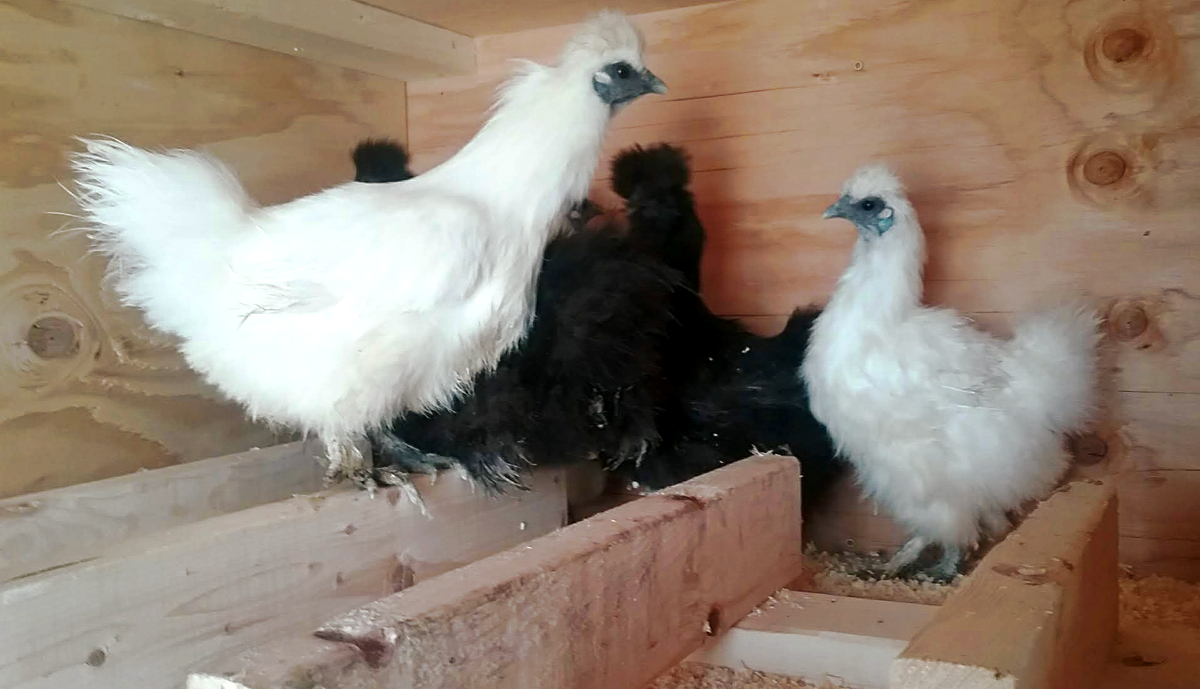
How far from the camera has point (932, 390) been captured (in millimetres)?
1236

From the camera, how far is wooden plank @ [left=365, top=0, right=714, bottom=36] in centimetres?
145

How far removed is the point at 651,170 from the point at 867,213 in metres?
0.31

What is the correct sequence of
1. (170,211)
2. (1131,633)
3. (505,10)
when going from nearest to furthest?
1. (1131,633)
2. (170,211)
3. (505,10)

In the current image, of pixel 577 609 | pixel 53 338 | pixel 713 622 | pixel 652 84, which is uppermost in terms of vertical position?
pixel 652 84

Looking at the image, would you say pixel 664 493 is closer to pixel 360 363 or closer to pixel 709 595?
pixel 709 595

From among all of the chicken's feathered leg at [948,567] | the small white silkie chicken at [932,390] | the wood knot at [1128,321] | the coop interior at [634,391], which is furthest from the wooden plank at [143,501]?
the wood knot at [1128,321]

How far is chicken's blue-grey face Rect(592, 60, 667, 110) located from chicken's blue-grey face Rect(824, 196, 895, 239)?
0.97 ft

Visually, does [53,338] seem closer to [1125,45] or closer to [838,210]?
[838,210]

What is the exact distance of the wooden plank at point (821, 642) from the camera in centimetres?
88

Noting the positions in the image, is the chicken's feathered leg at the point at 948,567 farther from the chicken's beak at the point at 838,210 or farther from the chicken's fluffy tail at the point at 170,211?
the chicken's fluffy tail at the point at 170,211

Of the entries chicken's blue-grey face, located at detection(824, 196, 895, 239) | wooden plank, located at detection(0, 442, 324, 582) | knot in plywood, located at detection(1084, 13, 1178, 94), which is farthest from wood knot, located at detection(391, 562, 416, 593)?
knot in plywood, located at detection(1084, 13, 1178, 94)

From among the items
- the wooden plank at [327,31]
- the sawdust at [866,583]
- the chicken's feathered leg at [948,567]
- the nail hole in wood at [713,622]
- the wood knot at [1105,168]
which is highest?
the wooden plank at [327,31]

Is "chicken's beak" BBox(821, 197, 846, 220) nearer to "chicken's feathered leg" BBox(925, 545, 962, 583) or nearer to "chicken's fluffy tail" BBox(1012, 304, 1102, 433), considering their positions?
"chicken's fluffy tail" BBox(1012, 304, 1102, 433)

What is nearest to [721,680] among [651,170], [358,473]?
[358,473]
